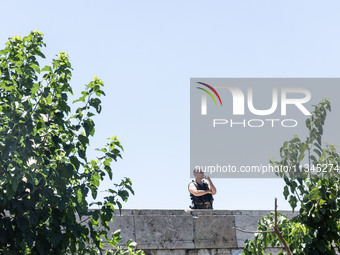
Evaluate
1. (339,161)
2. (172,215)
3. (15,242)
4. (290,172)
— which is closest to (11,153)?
(15,242)

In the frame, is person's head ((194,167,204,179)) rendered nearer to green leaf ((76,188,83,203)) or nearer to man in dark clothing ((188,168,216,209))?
man in dark clothing ((188,168,216,209))

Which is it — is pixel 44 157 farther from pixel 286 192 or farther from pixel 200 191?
pixel 200 191

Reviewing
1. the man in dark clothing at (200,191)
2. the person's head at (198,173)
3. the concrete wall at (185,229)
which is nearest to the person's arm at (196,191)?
the man in dark clothing at (200,191)

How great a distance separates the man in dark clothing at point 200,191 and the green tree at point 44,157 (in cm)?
376

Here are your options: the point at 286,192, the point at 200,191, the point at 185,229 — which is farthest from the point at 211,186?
the point at 286,192

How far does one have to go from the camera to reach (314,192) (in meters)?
5.90

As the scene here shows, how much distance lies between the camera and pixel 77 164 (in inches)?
238

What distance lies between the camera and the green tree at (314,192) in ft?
19.6

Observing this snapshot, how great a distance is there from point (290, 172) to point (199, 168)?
3.95 m

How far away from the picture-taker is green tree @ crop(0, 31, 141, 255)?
580 centimetres

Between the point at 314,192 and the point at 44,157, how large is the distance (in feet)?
7.52

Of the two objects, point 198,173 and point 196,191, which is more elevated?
point 198,173

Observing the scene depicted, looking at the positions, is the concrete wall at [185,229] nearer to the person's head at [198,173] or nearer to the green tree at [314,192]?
the person's head at [198,173]

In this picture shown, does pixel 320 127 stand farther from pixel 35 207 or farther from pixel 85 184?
pixel 35 207
